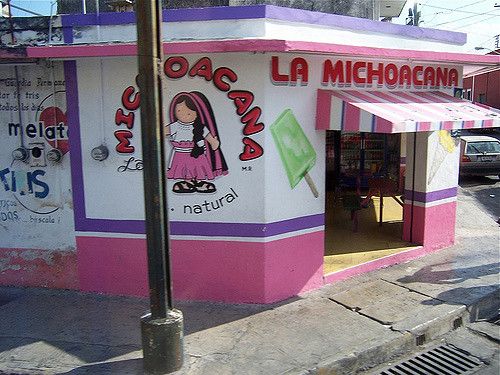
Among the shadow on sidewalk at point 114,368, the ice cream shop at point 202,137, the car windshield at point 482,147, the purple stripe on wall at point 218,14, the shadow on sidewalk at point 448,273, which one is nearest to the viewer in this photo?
the shadow on sidewalk at point 114,368

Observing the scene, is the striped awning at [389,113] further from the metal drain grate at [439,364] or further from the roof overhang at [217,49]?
the metal drain grate at [439,364]

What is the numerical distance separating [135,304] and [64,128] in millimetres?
2443

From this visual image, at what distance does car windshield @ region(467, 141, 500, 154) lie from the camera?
15.3 metres

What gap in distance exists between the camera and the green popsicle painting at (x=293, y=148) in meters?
5.54

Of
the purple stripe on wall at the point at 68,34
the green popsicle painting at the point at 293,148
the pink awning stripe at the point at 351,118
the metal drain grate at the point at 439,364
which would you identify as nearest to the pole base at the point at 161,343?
the metal drain grate at the point at 439,364

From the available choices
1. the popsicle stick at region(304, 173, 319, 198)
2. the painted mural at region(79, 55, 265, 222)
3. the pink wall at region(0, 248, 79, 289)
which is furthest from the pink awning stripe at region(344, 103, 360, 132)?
the pink wall at region(0, 248, 79, 289)

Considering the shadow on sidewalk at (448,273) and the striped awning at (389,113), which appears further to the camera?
the shadow on sidewalk at (448,273)

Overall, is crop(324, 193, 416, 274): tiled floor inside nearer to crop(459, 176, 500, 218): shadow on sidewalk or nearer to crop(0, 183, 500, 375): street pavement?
crop(0, 183, 500, 375): street pavement

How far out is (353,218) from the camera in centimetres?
877

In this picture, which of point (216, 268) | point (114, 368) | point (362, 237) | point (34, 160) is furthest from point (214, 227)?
point (362, 237)

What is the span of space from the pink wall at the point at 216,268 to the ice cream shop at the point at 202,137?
18mm

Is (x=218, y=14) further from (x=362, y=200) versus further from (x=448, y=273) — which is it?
(x=362, y=200)

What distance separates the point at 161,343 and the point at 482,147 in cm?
1447

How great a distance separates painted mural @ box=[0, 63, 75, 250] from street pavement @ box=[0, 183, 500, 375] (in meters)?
0.82
